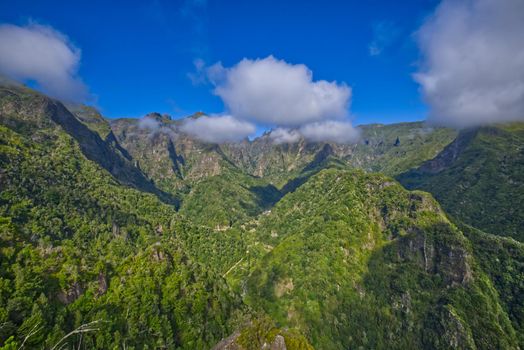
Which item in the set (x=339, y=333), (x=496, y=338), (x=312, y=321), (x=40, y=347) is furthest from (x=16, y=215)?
(x=496, y=338)

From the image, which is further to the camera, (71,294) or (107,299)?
(107,299)

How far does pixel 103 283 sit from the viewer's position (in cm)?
9675

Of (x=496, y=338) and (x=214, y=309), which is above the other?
(x=214, y=309)

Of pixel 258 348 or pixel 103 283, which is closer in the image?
pixel 258 348

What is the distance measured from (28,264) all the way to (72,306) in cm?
1809

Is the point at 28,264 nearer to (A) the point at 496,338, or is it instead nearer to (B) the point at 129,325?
(B) the point at 129,325

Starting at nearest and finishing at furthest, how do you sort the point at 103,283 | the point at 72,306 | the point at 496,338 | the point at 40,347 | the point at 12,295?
the point at 40,347 → the point at 12,295 → the point at 72,306 → the point at 103,283 → the point at 496,338

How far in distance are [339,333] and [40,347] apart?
172847 millimetres

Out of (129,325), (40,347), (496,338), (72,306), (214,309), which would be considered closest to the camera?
(40,347)

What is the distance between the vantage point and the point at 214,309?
113m

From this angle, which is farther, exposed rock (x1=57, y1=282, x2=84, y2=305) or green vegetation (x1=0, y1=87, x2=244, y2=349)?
exposed rock (x1=57, y1=282, x2=84, y2=305)

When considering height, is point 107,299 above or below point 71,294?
below

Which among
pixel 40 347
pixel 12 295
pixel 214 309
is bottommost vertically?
pixel 214 309

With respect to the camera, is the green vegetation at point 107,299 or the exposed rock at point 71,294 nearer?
the green vegetation at point 107,299
